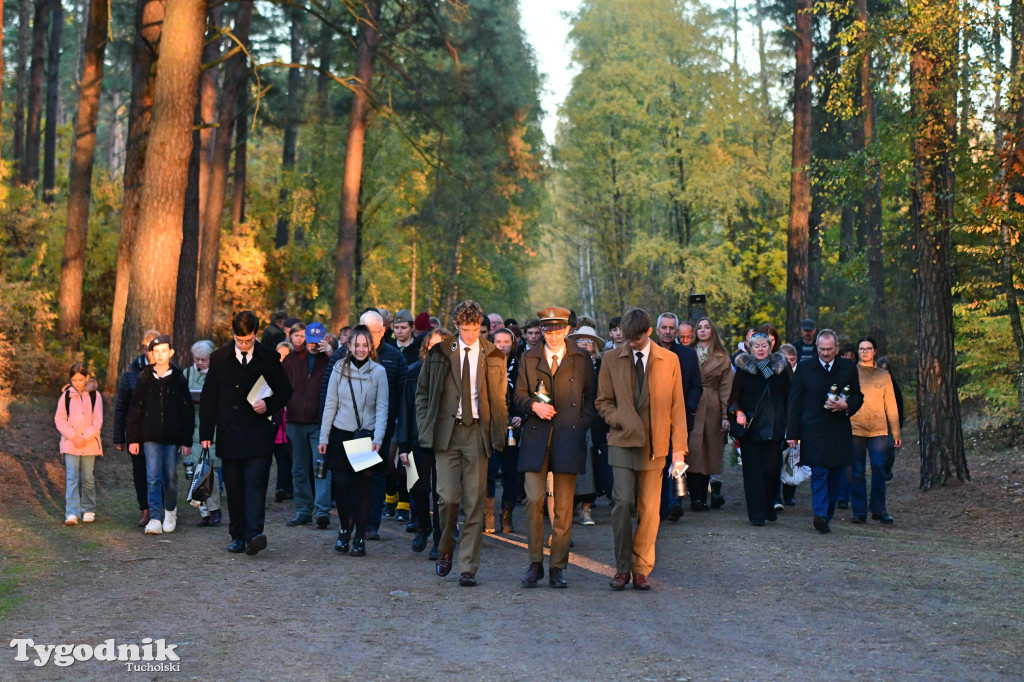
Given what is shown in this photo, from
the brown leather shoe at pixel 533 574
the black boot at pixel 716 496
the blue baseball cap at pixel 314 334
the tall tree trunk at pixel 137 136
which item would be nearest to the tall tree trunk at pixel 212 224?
the tall tree trunk at pixel 137 136

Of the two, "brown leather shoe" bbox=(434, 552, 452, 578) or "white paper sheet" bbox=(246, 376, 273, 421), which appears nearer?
"brown leather shoe" bbox=(434, 552, 452, 578)

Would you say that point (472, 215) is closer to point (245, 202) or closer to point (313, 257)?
point (313, 257)

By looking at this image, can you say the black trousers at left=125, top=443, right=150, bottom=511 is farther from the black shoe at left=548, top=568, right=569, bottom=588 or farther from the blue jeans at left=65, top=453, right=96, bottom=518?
the black shoe at left=548, top=568, right=569, bottom=588

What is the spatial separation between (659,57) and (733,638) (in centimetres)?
3527

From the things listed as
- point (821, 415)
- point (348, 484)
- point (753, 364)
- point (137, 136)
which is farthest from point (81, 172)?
point (821, 415)

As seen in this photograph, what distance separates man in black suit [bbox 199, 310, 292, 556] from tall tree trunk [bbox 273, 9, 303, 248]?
22446 millimetres

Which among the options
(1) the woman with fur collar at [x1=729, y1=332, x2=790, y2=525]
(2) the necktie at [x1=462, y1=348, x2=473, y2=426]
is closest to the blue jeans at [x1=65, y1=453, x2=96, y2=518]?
(2) the necktie at [x1=462, y1=348, x2=473, y2=426]

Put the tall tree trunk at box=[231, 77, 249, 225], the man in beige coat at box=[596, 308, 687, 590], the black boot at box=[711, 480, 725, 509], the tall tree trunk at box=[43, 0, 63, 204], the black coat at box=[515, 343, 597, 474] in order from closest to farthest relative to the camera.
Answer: the man in beige coat at box=[596, 308, 687, 590] < the black coat at box=[515, 343, 597, 474] < the black boot at box=[711, 480, 725, 509] < the tall tree trunk at box=[231, 77, 249, 225] < the tall tree trunk at box=[43, 0, 63, 204]

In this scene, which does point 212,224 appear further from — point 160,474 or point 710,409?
point 710,409

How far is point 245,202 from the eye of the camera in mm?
37562

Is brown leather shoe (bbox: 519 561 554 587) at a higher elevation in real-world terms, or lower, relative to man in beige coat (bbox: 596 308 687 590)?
lower

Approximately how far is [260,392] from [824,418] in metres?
5.96

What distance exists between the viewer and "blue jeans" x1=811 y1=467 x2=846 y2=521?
12.3m

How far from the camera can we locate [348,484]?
10.7 meters
